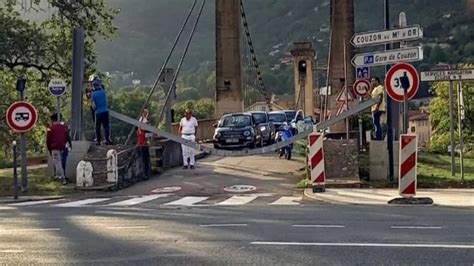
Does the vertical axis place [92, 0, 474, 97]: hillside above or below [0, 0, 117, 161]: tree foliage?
above

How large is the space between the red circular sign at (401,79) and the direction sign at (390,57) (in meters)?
0.54

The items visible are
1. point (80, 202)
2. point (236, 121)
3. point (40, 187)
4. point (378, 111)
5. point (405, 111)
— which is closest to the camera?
point (405, 111)

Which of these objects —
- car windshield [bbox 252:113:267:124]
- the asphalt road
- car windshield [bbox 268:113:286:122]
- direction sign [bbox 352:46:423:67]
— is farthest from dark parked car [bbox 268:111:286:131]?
the asphalt road

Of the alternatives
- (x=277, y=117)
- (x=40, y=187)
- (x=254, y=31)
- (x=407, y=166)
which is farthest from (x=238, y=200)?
(x=254, y=31)

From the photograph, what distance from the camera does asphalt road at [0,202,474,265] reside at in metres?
8.76

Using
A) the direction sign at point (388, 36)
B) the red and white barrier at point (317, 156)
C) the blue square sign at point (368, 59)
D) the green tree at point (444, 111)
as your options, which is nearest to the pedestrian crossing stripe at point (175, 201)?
the red and white barrier at point (317, 156)

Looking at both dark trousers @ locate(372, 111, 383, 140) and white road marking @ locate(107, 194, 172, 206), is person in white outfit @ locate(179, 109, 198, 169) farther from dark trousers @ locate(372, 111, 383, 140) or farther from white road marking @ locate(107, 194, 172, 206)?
white road marking @ locate(107, 194, 172, 206)

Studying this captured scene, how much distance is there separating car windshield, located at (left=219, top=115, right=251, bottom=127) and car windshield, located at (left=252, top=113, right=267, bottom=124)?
5.00 feet

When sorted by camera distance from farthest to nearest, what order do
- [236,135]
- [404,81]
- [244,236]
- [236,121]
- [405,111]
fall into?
[236,121] < [236,135] < [404,81] < [405,111] < [244,236]

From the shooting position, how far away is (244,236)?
10.4 meters

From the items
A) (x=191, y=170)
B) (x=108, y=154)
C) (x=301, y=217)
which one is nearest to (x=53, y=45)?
(x=191, y=170)

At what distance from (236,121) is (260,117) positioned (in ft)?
12.7

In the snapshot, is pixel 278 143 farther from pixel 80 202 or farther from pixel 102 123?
pixel 80 202

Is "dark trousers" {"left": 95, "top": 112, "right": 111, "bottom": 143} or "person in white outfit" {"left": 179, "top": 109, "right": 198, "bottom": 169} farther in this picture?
"person in white outfit" {"left": 179, "top": 109, "right": 198, "bottom": 169}
